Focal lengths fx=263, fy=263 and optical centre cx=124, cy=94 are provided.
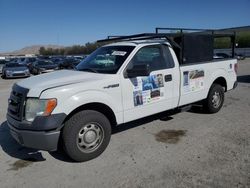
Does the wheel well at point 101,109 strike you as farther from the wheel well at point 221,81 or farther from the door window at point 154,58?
the wheel well at point 221,81

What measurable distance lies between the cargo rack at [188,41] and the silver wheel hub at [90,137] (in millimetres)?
2180

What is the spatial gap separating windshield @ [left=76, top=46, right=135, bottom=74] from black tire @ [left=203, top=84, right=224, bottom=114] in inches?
106

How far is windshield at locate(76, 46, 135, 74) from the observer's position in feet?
15.8

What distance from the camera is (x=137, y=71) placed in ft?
15.0

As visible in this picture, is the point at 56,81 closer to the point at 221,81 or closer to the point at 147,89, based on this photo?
the point at 147,89

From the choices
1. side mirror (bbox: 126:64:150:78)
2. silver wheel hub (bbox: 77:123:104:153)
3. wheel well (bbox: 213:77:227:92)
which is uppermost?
side mirror (bbox: 126:64:150:78)

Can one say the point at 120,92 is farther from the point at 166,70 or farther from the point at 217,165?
the point at 217,165

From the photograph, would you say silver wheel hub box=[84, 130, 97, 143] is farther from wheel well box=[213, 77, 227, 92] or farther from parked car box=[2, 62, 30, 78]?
parked car box=[2, 62, 30, 78]

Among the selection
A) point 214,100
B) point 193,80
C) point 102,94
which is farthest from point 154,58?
point 214,100

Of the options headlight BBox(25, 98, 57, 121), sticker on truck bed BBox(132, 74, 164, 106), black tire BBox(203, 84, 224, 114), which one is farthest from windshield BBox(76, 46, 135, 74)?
black tire BBox(203, 84, 224, 114)

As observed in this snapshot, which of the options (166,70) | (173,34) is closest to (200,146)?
(166,70)

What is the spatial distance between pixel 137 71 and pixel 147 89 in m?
0.52

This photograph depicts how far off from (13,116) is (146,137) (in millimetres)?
2503

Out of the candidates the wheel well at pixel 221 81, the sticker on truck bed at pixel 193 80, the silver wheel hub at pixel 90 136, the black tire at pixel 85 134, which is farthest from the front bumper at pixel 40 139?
the wheel well at pixel 221 81
